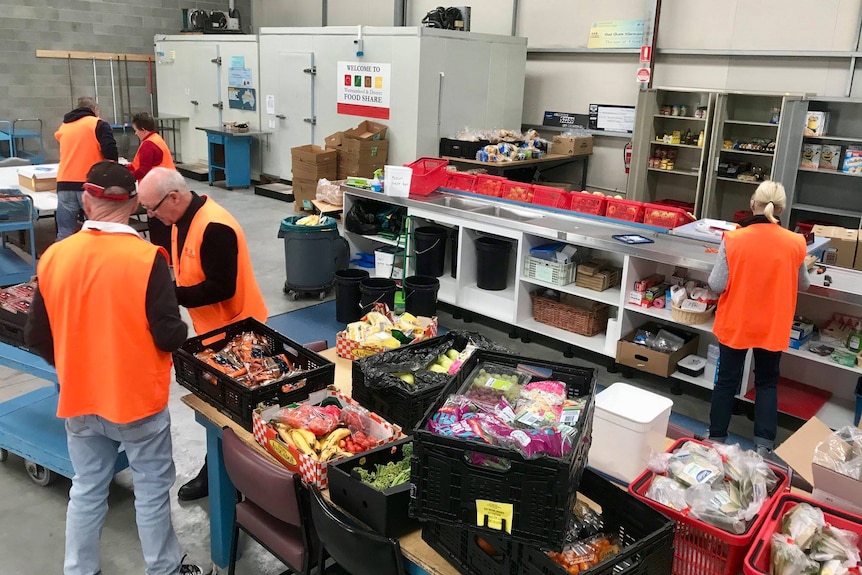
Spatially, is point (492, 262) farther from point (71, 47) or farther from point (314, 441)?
point (71, 47)

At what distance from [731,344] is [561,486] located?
2.50m

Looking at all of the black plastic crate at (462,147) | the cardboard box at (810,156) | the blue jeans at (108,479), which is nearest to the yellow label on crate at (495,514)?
the blue jeans at (108,479)

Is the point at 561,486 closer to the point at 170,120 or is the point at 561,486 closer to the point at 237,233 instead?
the point at 237,233

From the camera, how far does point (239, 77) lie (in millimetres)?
10648

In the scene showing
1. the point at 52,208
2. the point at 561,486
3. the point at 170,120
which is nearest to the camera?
the point at 561,486

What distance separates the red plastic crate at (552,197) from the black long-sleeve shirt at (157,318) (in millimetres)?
3864

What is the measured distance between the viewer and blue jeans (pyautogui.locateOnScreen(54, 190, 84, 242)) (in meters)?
6.16

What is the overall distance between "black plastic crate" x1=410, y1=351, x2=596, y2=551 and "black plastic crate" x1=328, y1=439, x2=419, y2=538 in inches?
6.6

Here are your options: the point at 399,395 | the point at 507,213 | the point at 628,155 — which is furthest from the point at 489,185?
the point at 399,395

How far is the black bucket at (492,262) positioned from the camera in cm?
551

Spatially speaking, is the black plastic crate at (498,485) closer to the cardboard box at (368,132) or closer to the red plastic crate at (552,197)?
the red plastic crate at (552,197)

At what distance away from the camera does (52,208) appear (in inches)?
240

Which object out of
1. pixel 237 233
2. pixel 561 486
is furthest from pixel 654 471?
pixel 237 233

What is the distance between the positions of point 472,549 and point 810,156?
697 centimetres
